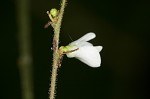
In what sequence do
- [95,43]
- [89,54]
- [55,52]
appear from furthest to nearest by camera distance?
[95,43]
[89,54]
[55,52]

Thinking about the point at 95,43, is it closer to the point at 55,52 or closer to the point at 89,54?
the point at 89,54

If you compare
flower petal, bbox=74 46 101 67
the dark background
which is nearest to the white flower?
flower petal, bbox=74 46 101 67

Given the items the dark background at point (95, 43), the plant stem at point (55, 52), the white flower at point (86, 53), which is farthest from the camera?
the dark background at point (95, 43)

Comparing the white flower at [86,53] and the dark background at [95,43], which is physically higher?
the dark background at [95,43]

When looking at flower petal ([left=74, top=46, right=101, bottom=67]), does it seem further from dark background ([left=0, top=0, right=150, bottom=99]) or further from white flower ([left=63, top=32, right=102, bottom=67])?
dark background ([left=0, top=0, right=150, bottom=99])

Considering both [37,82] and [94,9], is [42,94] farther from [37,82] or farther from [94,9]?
[94,9]

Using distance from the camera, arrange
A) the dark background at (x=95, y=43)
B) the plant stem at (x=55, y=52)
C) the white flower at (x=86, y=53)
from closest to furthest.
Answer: the plant stem at (x=55, y=52), the white flower at (x=86, y=53), the dark background at (x=95, y=43)

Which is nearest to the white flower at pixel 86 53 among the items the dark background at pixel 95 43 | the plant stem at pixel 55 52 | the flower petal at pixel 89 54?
the flower petal at pixel 89 54

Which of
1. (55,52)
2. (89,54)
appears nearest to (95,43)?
(89,54)

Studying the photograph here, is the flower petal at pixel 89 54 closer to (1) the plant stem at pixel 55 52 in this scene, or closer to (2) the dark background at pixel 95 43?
(1) the plant stem at pixel 55 52
